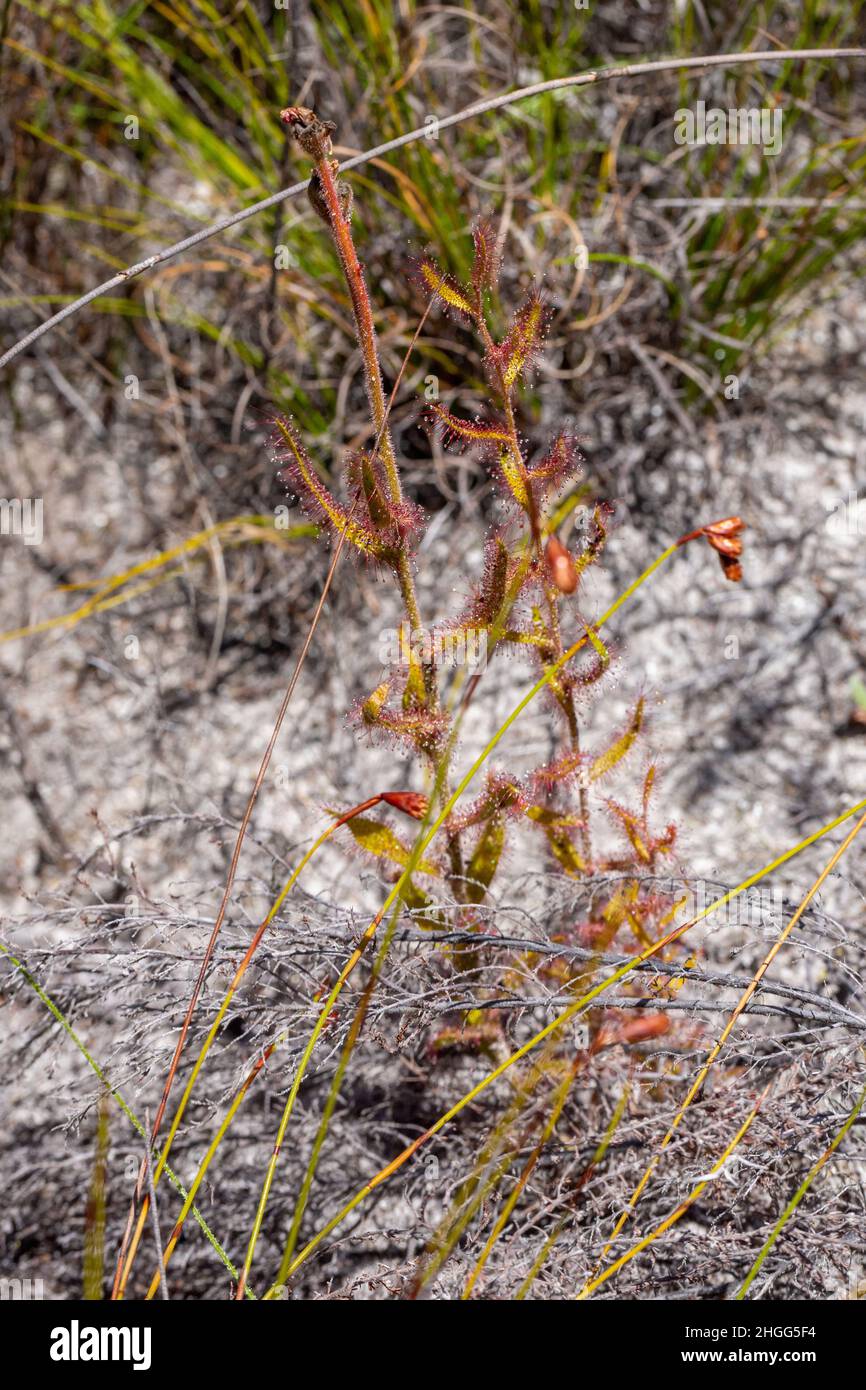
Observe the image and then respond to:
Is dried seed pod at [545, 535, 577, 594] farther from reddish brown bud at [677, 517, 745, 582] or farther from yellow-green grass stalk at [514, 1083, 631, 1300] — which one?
yellow-green grass stalk at [514, 1083, 631, 1300]

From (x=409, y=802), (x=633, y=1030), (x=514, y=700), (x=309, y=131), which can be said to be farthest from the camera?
(x=514, y=700)

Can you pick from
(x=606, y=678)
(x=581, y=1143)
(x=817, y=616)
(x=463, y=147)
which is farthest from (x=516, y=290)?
(x=581, y=1143)

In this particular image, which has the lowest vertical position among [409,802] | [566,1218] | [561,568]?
[566,1218]

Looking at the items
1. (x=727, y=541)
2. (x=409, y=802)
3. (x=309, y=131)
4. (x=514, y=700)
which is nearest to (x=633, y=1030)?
(x=409, y=802)

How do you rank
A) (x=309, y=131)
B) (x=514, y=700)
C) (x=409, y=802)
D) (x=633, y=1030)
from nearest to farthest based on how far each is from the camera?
1. (x=309, y=131)
2. (x=409, y=802)
3. (x=633, y=1030)
4. (x=514, y=700)

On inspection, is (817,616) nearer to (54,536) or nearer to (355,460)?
(355,460)

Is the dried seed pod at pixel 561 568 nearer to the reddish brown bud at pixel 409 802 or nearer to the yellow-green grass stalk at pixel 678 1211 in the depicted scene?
the reddish brown bud at pixel 409 802

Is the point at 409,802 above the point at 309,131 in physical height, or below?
below

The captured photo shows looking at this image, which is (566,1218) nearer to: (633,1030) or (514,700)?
(633,1030)

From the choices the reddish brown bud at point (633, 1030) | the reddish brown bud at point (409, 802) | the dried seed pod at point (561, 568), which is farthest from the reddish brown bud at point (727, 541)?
the reddish brown bud at point (633, 1030)

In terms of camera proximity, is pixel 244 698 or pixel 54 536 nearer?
pixel 244 698
